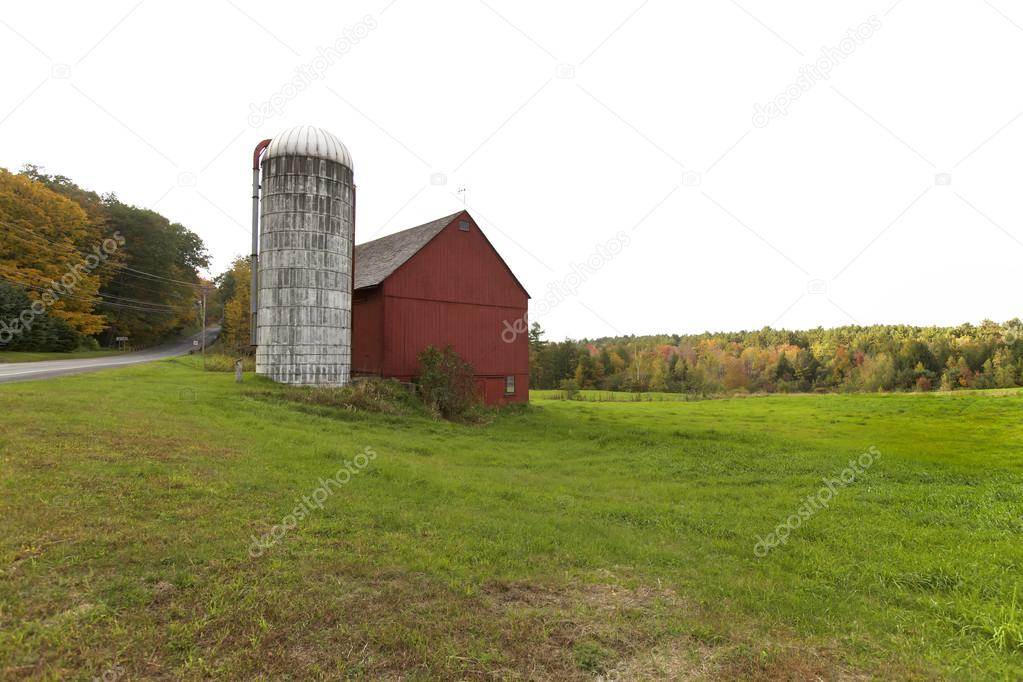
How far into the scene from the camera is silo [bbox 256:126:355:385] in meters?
19.1

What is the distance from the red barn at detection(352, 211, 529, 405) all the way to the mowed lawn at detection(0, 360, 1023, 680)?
10324 mm

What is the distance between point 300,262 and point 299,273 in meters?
0.42

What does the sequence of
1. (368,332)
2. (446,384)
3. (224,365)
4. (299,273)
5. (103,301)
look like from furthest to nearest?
1. (103,301)
2. (224,365)
3. (368,332)
4. (446,384)
5. (299,273)

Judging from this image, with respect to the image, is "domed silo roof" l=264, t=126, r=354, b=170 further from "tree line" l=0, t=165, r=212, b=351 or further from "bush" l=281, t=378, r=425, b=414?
"tree line" l=0, t=165, r=212, b=351

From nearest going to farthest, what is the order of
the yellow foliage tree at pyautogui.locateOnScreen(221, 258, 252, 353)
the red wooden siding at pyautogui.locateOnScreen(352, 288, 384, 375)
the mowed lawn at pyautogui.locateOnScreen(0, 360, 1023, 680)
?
the mowed lawn at pyautogui.locateOnScreen(0, 360, 1023, 680) < the red wooden siding at pyautogui.locateOnScreen(352, 288, 384, 375) < the yellow foliage tree at pyautogui.locateOnScreen(221, 258, 252, 353)

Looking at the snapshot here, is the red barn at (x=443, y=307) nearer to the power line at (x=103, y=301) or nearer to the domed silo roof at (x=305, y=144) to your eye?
the domed silo roof at (x=305, y=144)

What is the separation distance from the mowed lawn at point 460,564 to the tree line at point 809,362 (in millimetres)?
48394

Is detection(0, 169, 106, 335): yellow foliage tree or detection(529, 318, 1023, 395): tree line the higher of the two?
detection(0, 169, 106, 335): yellow foliage tree

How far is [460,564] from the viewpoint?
605 cm

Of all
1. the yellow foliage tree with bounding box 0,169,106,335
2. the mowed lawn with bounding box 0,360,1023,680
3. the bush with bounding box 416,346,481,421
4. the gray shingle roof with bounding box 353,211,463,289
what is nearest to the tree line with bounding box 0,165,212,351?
the yellow foliage tree with bounding box 0,169,106,335

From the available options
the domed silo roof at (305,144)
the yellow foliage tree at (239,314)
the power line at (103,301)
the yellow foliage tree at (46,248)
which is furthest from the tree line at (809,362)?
the yellow foliage tree at (46,248)

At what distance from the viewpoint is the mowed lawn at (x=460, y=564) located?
4.15m

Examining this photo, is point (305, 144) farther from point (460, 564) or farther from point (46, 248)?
point (46, 248)

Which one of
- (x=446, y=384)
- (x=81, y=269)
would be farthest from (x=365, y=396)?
(x=81, y=269)
